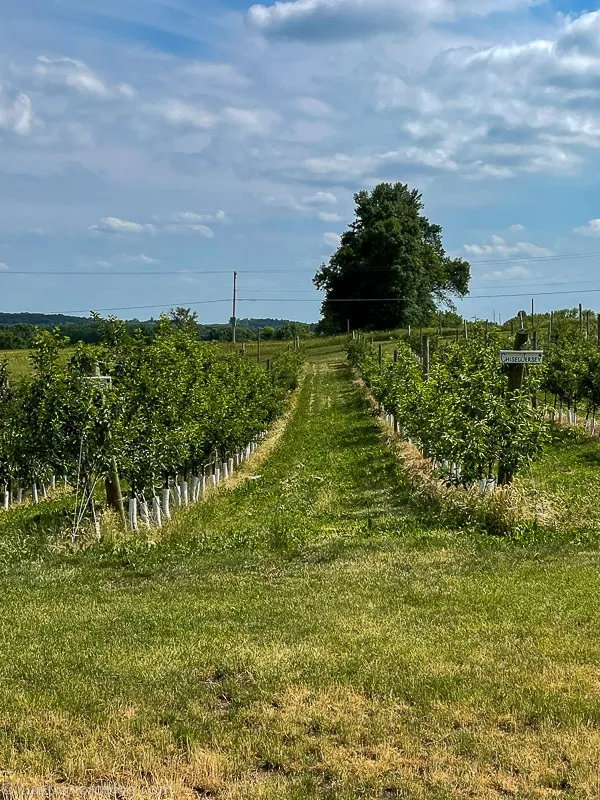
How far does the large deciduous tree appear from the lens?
257 ft

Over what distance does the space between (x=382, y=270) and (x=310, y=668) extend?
74.9 metres

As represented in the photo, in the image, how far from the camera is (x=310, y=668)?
6.03m

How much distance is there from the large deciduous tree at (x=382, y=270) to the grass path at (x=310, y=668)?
68.7 meters

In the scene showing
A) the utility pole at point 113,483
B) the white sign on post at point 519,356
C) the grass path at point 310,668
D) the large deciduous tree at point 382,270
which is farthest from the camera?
the large deciduous tree at point 382,270

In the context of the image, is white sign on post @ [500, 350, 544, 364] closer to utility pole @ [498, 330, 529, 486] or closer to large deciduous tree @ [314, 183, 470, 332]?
utility pole @ [498, 330, 529, 486]

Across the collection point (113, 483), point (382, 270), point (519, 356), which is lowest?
point (113, 483)

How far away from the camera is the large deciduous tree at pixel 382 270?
78250 mm

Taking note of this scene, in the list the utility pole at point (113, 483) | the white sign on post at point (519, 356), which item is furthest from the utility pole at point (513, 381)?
the utility pole at point (113, 483)

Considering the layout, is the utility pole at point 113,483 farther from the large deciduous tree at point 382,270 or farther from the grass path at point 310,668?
the large deciduous tree at point 382,270

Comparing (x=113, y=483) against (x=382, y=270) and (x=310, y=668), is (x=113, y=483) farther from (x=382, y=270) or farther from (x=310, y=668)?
(x=382, y=270)

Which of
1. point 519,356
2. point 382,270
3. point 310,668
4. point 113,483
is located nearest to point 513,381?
point 519,356

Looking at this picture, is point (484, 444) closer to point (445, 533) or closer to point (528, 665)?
point (445, 533)

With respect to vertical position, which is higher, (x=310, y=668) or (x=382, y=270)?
(x=382, y=270)

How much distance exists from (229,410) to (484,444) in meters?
8.94
